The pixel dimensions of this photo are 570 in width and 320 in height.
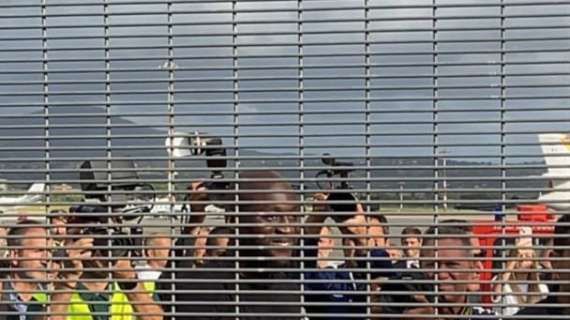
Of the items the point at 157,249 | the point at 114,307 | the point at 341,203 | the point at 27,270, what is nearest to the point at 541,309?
the point at 341,203

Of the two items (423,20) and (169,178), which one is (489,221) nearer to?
(423,20)

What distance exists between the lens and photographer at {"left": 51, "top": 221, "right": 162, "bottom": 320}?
17.7 feet

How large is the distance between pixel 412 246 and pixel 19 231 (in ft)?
6.49

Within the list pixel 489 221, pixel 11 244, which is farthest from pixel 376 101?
pixel 11 244

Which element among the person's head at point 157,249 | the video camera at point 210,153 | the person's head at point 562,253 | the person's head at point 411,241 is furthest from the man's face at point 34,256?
the person's head at point 562,253

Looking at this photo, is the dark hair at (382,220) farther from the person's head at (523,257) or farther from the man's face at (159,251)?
the man's face at (159,251)

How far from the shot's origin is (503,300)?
5.30m

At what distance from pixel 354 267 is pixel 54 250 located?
1492mm

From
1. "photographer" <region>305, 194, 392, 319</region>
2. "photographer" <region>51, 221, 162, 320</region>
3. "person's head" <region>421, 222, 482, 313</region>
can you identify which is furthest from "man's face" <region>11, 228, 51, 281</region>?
"person's head" <region>421, 222, 482, 313</region>

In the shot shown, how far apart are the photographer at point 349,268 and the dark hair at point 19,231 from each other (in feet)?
4.57

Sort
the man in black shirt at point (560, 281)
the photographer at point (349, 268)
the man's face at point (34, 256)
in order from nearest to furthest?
1. the man in black shirt at point (560, 281)
2. the photographer at point (349, 268)
3. the man's face at point (34, 256)

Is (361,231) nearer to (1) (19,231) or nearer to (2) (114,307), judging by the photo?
(2) (114,307)

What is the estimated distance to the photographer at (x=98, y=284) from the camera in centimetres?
539

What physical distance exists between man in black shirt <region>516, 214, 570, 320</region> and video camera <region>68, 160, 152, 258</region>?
75.6 inches
